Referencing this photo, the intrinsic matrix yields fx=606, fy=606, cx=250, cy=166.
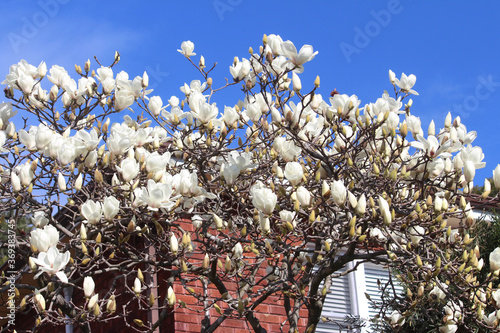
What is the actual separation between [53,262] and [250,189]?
146 centimetres

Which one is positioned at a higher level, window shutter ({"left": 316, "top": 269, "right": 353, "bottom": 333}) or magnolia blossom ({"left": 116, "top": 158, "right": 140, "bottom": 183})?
magnolia blossom ({"left": 116, "top": 158, "right": 140, "bottom": 183})

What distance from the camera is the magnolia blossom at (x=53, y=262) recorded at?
11.6 ft

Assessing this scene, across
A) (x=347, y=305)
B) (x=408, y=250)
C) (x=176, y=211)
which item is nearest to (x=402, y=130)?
(x=408, y=250)

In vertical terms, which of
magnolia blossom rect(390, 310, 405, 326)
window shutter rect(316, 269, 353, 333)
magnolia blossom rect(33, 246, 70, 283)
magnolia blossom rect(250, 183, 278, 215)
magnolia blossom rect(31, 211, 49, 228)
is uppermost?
magnolia blossom rect(31, 211, 49, 228)

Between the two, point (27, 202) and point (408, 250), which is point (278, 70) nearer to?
point (408, 250)

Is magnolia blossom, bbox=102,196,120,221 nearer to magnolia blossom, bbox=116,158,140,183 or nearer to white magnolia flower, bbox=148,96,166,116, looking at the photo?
magnolia blossom, bbox=116,158,140,183

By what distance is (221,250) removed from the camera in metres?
4.79

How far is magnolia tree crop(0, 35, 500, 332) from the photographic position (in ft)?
12.4

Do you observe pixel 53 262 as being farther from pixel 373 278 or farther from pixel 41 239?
pixel 373 278

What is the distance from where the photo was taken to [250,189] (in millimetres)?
4363

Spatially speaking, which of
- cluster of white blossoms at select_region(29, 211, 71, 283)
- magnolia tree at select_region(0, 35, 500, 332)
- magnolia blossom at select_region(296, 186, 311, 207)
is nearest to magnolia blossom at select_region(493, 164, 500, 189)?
magnolia tree at select_region(0, 35, 500, 332)

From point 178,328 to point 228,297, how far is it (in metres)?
1.76

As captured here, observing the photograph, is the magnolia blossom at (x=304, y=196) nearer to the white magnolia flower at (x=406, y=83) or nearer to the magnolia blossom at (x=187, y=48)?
the white magnolia flower at (x=406, y=83)

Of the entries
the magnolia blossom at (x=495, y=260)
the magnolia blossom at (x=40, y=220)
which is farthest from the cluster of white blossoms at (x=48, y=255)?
the magnolia blossom at (x=495, y=260)
